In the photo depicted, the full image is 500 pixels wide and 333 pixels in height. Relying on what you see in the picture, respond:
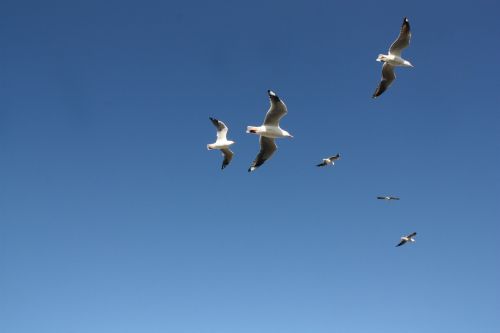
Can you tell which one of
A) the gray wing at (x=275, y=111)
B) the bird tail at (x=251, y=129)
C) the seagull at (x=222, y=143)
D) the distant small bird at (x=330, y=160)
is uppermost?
the distant small bird at (x=330, y=160)

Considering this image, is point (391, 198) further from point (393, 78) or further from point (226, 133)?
point (226, 133)


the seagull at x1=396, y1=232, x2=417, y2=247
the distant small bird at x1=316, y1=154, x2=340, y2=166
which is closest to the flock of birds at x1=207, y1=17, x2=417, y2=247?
the distant small bird at x1=316, y1=154, x2=340, y2=166

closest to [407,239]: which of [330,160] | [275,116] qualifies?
[330,160]

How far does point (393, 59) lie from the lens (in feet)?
89.5

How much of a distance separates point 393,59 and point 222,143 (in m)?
8.69

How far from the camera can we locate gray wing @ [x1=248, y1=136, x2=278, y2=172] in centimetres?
2645

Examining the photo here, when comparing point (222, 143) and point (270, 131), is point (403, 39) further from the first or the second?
point (222, 143)

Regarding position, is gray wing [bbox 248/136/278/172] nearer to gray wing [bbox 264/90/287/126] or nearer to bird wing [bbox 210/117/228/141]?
gray wing [bbox 264/90/287/126]

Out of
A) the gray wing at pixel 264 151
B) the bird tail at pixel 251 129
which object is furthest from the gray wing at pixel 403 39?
the bird tail at pixel 251 129

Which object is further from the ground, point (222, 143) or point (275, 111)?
point (222, 143)

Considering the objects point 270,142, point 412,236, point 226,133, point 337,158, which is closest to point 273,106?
point 270,142

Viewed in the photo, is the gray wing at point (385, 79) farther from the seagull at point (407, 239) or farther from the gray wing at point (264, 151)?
the seagull at point (407, 239)

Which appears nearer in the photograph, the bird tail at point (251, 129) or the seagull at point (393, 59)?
the bird tail at point (251, 129)

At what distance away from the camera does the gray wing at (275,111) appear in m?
24.7
